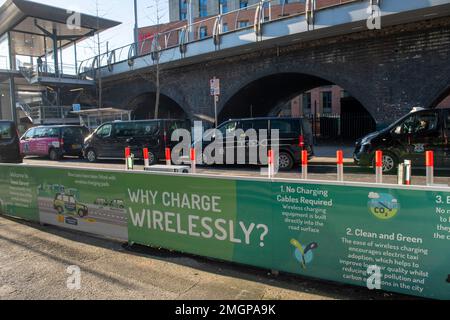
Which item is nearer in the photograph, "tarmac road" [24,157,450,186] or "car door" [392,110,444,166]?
"tarmac road" [24,157,450,186]

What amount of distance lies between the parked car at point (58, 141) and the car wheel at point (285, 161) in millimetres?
11361

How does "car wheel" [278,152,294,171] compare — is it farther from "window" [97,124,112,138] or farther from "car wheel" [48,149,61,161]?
"car wheel" [48,149,61,161]

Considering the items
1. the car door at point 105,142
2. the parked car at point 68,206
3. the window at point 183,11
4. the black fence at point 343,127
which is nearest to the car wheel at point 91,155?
the car door at point 105,142

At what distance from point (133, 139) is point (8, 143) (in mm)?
4578

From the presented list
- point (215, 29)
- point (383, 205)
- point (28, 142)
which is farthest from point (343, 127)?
point (383, 205)

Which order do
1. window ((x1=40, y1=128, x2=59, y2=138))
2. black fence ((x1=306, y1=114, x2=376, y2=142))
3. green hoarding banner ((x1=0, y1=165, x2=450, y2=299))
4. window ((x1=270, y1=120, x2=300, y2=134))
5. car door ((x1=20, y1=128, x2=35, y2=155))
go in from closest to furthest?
green hoarding banner ((x1=0, y1=165, x2=450, y2=299)) < window ((x1=270, y1=120, x2=300, y2=134)) < window ((x1=40, y1=128, x2=59, y2=138)) < car door ((x1=20, y1=128, x2=35, y2=155)) < black fence ((x1=306, y1=114, x2=376, y2=142))

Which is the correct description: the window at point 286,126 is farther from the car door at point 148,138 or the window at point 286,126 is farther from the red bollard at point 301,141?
the car door at point 148,138

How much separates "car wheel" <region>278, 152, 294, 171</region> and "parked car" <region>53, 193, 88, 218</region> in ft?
26.0

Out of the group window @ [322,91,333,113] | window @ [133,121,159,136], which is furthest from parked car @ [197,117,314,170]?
window @ [322,91,333,113]

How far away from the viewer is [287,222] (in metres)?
3.99

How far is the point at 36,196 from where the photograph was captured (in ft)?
21.0

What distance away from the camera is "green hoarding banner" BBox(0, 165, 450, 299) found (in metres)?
3.40
